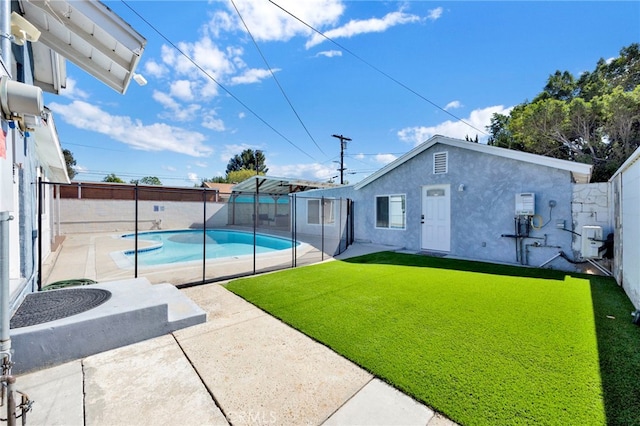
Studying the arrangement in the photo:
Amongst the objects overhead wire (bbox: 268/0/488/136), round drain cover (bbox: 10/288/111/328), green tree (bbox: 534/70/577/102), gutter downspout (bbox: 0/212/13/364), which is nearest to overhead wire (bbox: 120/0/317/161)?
overhead wire (bbox: 268/0/488/136)

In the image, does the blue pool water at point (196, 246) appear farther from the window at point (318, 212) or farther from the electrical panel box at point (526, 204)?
the electrical panel box at point (526, 204)

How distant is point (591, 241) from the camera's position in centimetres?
548

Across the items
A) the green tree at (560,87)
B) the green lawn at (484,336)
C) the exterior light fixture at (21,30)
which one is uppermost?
the green tree at (560,87)

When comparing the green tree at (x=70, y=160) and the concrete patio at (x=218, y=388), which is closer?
the concrete patio at (x=218, y=388)


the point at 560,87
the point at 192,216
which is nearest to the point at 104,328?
the point at 192,216

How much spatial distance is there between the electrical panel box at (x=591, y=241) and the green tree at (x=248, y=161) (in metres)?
42.5

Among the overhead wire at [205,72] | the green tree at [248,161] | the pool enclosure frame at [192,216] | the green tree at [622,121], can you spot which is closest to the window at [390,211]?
the pool enclosure frame at [192,216]

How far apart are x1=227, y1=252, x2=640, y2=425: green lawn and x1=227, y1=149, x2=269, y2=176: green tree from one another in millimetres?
41666

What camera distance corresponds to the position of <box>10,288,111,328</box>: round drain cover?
262 centimetres

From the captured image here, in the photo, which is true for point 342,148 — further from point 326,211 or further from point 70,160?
point 70,160

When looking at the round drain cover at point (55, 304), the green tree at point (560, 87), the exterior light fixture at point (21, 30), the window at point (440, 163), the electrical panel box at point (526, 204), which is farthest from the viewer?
the green tree at point (560, 87)

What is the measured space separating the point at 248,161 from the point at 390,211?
134 feet

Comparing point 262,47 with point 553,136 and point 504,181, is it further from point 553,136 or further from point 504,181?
point 553,136

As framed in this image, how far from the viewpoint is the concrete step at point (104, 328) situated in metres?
2.37
